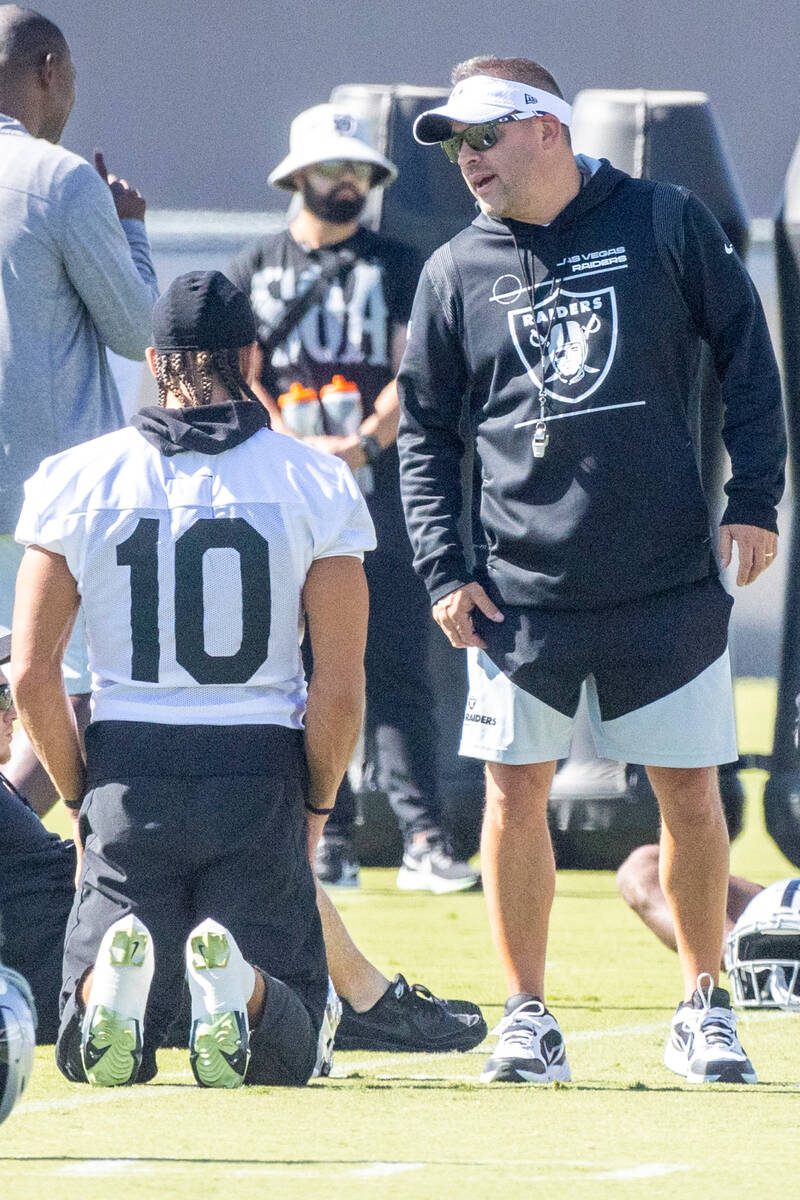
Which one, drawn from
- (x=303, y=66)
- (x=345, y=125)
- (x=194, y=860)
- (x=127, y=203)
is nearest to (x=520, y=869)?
(x=194, y=860)

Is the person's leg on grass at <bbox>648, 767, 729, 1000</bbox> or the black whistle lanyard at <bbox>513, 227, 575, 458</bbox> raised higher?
the black whistle lanyard at <bbox>513, 227, 575, 458</bbox>

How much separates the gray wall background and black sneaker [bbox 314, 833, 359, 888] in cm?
897

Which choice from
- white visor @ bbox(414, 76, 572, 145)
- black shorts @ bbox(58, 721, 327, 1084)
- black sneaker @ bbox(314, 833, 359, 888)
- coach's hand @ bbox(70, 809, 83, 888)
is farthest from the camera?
black sneaker @ bbox(314, 833, 359, 888)

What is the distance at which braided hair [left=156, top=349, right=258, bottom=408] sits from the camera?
3.51 meters

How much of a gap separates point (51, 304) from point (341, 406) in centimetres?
173

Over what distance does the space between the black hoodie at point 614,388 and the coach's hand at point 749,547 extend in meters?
0.02

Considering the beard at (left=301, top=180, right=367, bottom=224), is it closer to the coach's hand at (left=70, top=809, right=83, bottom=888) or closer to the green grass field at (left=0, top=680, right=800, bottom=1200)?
the green grass field at (left=0, top=680, right=800, bottom=1200)

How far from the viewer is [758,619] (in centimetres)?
1299

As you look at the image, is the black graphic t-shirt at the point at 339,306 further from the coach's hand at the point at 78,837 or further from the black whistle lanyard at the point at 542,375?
the coach's hand at the point at 78,837

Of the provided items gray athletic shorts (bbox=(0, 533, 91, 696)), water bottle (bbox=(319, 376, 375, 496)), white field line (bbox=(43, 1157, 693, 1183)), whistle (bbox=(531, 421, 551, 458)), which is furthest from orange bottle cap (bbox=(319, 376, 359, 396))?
white field line (bbox=(43, 1157, 693, 1183))

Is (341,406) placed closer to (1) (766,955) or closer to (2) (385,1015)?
(1) (766,955)

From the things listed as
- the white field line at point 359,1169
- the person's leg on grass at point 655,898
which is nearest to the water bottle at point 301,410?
the person's leg on grass at point 655,898

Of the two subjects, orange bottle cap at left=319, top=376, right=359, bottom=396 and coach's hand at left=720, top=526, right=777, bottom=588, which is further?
orange bottle cap at left=319, top=376, right=359, bottom=396

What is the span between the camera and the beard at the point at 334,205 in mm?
5922
